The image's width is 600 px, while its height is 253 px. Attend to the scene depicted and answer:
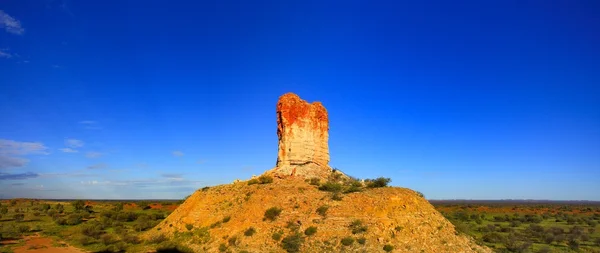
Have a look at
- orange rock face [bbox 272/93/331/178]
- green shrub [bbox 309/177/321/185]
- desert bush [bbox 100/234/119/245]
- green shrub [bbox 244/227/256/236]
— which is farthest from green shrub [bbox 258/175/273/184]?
desert bush [bbox 100/234/119/245]

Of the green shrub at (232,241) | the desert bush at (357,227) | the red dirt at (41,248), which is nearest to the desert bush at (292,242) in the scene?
the desert bush at (357,227)

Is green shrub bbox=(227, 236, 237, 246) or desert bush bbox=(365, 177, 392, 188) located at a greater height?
desert bush bbox=(365, 177, 392, 188)

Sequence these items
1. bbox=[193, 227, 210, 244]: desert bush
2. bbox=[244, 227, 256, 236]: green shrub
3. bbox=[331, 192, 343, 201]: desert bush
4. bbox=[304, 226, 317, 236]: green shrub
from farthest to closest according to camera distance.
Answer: bbox=[331, 192, 343, 201]: desert bush → bbox=[193, 227, 210, 244]: desert bush → bbox=[244, 227, 256, 236]: green shrub → bbox=[304, 226, 317, 236]: green shrub

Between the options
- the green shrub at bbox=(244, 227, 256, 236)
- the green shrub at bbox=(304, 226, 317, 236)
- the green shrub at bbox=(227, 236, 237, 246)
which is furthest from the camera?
the green shrub at bbox=(244, 227, 256, 236)

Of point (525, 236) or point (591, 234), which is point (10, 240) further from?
point (591, 234)

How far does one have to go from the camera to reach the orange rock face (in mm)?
34219

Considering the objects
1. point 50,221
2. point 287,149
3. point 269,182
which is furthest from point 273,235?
point 50,221

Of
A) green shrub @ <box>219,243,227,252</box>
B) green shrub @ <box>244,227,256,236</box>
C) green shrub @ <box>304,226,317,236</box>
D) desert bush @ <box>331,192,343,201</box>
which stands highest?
desert bush @ <box>331,192,343,201</box>

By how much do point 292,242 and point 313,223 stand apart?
2266 millimetres

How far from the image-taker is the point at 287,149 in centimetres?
3447

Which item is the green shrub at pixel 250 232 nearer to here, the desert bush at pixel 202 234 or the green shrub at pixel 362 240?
the desert bush at pixel 202 234

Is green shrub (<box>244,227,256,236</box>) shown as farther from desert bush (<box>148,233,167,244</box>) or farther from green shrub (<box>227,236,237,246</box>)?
desert bush (<box>148,233,167,244</box>)

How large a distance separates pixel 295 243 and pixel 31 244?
21.2 meters

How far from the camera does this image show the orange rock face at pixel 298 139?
112 ft
